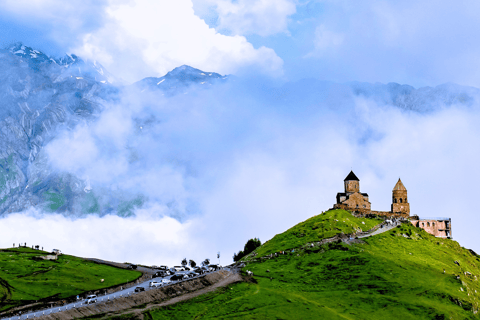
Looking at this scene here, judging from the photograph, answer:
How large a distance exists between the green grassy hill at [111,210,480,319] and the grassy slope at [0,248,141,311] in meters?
53.7

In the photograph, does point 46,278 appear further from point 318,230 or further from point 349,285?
point 349,285

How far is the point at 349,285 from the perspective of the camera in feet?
449

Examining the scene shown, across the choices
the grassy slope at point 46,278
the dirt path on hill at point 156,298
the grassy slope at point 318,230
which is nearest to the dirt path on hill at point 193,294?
the dirt path on hill at point 156,298

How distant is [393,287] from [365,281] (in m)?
7.59

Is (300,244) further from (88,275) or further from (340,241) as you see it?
(88,275)

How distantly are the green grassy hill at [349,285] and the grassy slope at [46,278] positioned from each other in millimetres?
53665

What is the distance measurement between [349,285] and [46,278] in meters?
102

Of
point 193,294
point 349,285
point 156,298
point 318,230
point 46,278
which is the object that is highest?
point 318,230

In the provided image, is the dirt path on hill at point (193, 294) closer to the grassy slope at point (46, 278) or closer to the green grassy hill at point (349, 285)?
the green grassy hill at point (349, 285)

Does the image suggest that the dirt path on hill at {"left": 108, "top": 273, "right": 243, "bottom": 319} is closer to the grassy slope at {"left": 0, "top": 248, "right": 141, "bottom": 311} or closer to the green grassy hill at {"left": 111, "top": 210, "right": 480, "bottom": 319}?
the green grassy hill at {"left": 111, "top": 210, "right": 480, "bottom": 319}

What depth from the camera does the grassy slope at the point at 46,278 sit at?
150000 millimetres

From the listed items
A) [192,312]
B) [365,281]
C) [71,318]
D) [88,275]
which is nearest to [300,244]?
[365,281]

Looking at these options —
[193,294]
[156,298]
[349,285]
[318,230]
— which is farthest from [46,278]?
[349,285]

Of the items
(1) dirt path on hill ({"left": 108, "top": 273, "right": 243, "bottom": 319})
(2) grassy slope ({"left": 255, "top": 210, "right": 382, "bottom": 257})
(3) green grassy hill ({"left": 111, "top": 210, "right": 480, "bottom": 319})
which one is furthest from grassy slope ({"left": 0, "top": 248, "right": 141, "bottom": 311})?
(2) grassy slope ({"left": 255, "top": 210, "right": 382, "bottom": 257})
